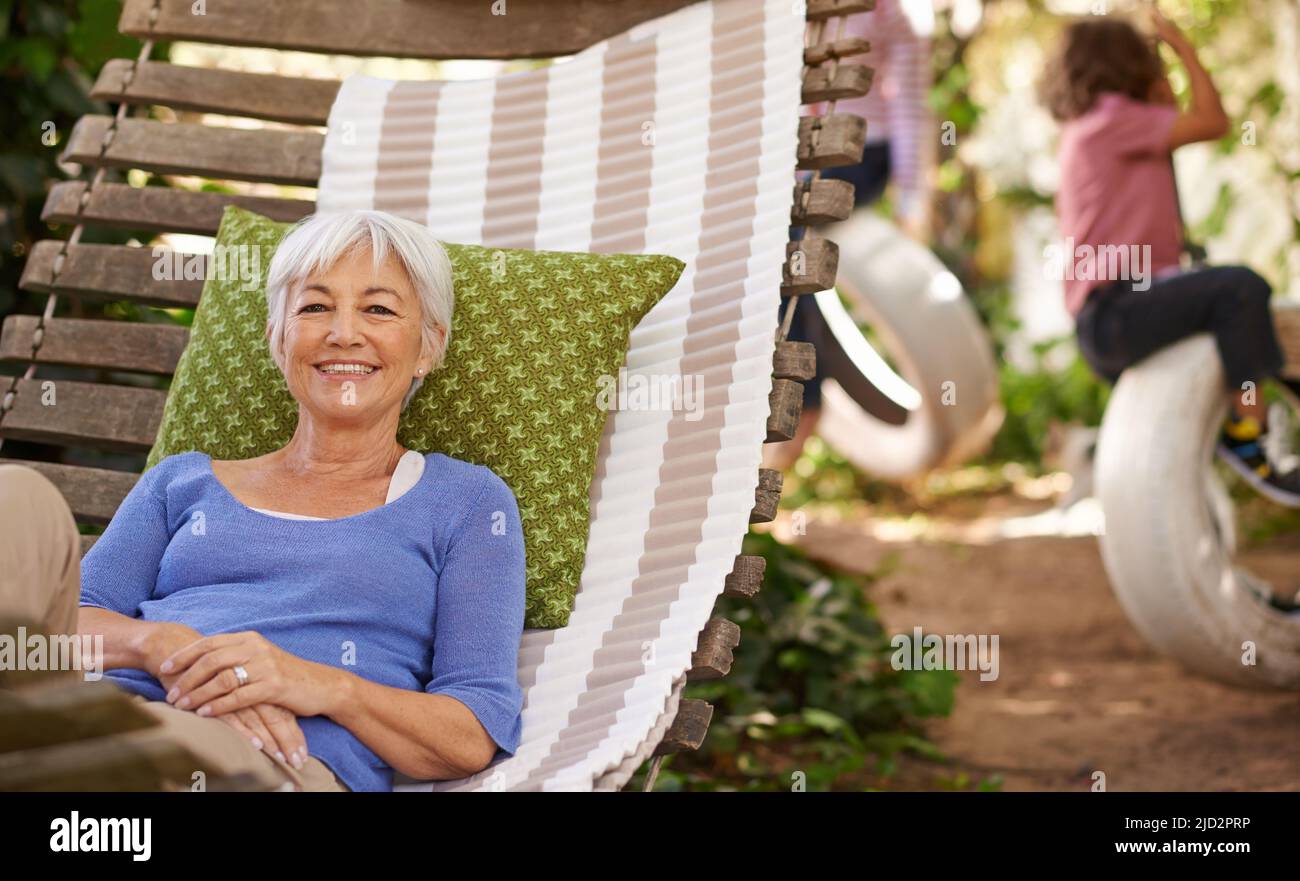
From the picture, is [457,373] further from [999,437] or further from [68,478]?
[999,437]

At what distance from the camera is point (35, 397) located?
2.72 metres

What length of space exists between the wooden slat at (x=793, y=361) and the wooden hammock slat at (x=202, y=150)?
1068 mm

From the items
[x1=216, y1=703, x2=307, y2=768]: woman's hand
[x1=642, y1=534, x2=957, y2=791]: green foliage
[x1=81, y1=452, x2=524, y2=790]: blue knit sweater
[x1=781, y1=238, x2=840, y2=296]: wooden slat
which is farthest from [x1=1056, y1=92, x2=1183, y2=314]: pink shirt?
[x1=216, y1=703, x2=307, y2=768]: woman's hand

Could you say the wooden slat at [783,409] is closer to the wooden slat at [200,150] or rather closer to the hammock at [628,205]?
the hammock at [628,205]

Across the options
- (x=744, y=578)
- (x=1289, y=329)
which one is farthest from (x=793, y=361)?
(x=1289, y=329)

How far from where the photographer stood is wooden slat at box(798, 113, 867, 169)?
99.8 inches

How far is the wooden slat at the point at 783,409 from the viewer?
228 centimetres

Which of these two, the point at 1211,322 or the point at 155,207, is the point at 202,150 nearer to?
the point at 155,207

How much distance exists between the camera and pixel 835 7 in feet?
8.80

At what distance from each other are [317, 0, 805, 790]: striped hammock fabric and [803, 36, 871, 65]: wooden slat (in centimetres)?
4

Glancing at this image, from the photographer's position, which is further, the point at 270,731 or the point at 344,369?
the point at 344,369

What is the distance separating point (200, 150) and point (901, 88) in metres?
2.92

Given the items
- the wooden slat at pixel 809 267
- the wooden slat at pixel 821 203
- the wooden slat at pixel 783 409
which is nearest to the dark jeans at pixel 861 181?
the wooden slat at pixel 821 203

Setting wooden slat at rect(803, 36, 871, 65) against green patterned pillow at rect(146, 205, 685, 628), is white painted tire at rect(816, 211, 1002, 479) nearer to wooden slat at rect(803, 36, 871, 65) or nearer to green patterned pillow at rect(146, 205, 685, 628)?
wooden slat at rect(803, 36, 871, 65)
